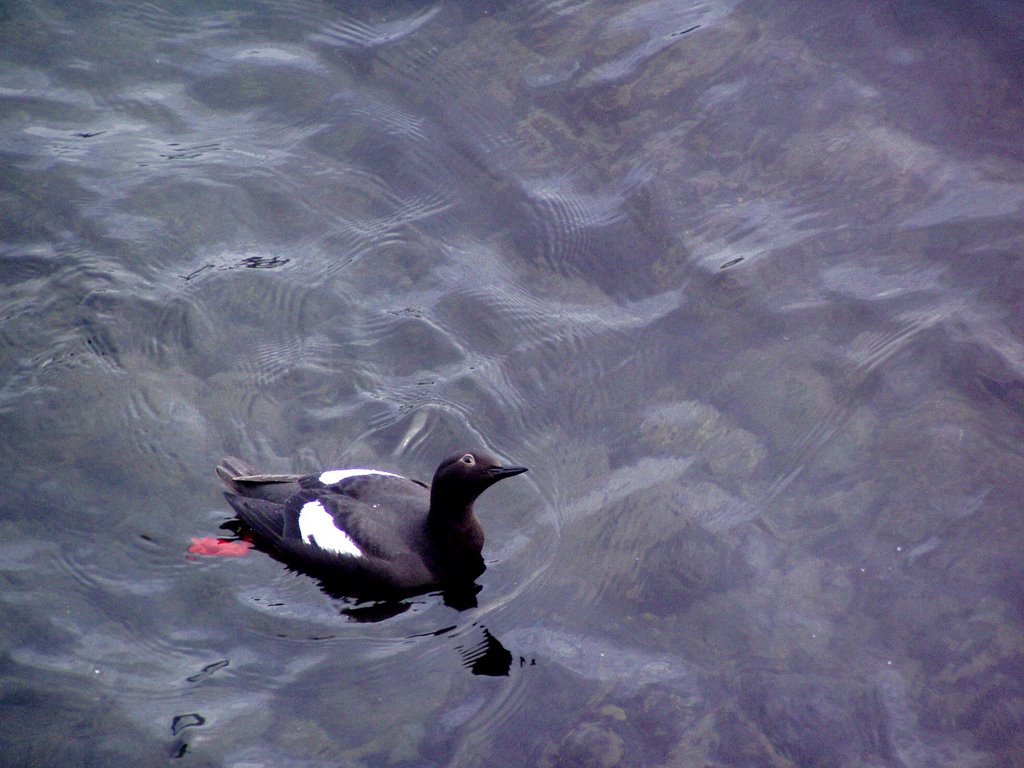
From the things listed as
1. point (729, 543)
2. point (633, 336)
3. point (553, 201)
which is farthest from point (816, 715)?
point (553, 201)

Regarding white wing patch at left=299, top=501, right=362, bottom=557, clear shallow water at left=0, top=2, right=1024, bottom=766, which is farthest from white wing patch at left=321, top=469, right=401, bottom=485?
clear shallow water at left=0, top=2, right=1024, bottom=766

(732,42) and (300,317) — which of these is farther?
(732,42)

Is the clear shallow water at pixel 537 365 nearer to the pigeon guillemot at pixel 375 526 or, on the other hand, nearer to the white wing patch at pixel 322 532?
the pigeon guillemot at pixel 375 526

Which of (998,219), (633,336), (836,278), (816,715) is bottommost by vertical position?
(816,715)

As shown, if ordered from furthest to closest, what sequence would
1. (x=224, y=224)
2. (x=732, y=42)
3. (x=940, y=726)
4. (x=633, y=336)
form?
(x=732, y=42) → (x=224, y=224) → (x=633, y=336) → (x=940, y=726)

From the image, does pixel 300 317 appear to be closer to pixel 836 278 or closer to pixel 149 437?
pixel 149 437

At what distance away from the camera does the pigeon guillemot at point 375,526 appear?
237 inches

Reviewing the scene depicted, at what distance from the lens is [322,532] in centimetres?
616

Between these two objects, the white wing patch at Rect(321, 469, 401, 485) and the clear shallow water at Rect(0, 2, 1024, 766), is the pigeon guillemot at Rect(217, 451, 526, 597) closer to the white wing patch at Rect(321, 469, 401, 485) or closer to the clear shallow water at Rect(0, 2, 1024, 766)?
the white wing patch at Rect(321, 469, 401, 485)

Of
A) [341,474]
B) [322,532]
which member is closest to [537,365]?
[341,474]

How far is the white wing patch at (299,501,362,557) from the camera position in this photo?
612 centimetres

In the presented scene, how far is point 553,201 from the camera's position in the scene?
8062 mm

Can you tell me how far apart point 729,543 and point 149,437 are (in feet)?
12.8

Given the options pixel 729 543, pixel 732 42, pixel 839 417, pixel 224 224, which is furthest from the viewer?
pixel 732 42
